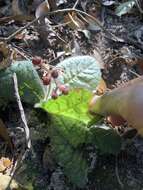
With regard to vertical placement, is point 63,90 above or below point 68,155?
above

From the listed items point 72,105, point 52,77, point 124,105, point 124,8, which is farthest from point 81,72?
point 124,8

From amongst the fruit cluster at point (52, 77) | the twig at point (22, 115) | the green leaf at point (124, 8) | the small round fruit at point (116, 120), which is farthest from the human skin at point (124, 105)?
the green leaf at point (124, 8)

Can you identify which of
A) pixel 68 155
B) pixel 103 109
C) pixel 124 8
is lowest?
pixel 68 155

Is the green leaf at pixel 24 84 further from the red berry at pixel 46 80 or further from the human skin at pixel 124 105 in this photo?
the human skin at pixel 124 105

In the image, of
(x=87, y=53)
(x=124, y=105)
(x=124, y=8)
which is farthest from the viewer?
(x=124, y=8)

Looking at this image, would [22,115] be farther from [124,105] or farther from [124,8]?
[124,8]

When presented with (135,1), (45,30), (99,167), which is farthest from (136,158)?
(135,1)

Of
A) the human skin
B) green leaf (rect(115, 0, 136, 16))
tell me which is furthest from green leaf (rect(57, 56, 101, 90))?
green leaf (rect(115, 0, 136, 16))
